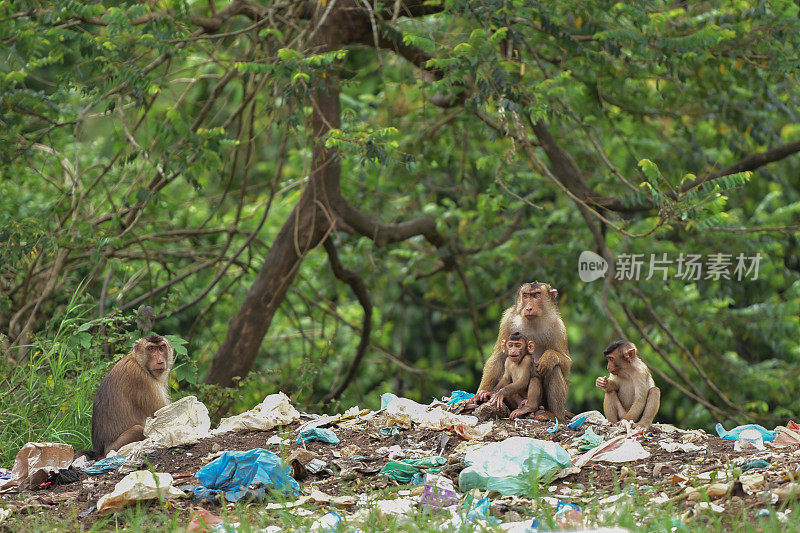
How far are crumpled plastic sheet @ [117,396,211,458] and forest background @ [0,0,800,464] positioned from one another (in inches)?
30.4

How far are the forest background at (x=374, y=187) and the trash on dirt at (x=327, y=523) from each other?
2.81 m

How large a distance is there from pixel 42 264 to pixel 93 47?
2.07 meters

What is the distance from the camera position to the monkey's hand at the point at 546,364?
6316 mm

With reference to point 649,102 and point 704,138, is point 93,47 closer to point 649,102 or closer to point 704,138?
point 649,102

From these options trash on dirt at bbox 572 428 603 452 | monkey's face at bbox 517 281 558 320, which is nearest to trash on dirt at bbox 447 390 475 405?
monkey's face at bbox 517 281 558 320

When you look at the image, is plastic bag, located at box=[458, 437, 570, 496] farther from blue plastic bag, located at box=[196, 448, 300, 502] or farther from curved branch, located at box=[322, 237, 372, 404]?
curved branch, located at box=[322, 237, 372, 404]

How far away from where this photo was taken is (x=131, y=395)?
6.17 metres

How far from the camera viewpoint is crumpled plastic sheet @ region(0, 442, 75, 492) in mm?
5398

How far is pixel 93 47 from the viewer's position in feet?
24.3

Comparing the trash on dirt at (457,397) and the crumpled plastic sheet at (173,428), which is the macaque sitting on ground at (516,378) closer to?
the trash on dirt at (457,397)

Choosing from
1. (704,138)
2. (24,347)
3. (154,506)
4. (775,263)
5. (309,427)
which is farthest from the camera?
(704,138)

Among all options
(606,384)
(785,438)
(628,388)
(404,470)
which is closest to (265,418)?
(404,470)

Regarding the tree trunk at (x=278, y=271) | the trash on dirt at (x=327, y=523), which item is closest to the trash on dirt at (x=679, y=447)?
the trash on dirt at (x=327, y=523)

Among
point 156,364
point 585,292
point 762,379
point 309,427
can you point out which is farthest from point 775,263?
point 156,364
